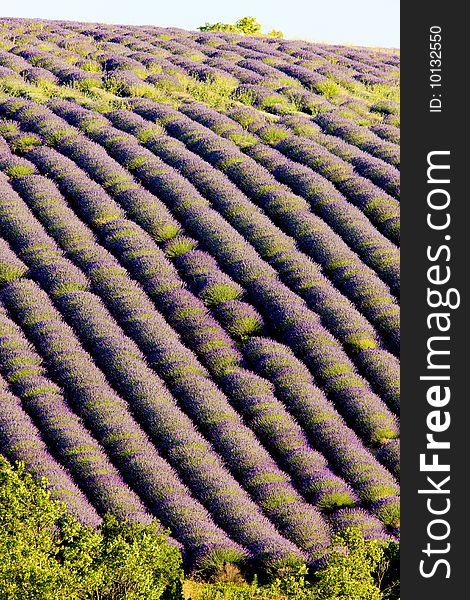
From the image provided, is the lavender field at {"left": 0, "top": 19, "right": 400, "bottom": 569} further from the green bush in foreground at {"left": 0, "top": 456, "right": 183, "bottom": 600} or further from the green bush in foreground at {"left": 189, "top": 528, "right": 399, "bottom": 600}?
the green bush in foreground at {"left": 0, "top": 456, "right": 183, "bottom": 600}

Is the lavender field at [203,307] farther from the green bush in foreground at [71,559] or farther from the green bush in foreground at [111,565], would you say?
the green bush in foreground at [71,559]

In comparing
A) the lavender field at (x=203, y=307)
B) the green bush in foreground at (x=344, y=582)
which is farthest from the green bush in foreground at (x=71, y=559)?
Result: the lavender field at (x=203, y=307)

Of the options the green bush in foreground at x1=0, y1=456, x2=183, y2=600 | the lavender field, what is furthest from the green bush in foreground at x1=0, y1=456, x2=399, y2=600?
the lavender field

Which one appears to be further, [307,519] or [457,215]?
[307,519]

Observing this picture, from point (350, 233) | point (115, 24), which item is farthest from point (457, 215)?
point (115, 24)

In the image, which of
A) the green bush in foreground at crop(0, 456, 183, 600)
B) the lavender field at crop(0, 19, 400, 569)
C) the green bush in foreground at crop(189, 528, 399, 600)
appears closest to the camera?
the green bush in foreground at crop(0, 456, 183, 600)

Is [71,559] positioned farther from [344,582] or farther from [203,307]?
[203,307]

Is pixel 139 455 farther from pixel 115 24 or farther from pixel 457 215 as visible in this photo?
pixel 115 24
